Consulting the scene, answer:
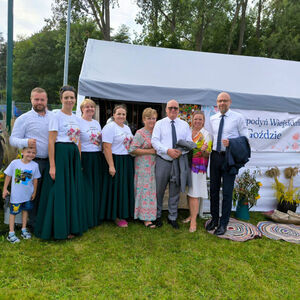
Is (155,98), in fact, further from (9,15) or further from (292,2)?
(292,2)

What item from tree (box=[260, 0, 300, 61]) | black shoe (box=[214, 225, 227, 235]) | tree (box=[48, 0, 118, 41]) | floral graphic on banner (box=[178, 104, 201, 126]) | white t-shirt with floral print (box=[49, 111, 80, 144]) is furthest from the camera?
tree (box=[260, 0, 300, 61])

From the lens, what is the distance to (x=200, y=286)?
2.19 m

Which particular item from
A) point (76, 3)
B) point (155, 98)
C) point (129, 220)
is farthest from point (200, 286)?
point (76, 3)

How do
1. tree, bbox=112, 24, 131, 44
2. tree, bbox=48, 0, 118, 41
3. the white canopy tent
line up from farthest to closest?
tree, bbox=112, 24, 131, 44
tree, bbox=48, 0, 118, 41
the white canopy tent

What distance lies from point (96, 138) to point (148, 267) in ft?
5.01

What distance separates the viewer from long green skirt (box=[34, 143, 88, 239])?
106 inches

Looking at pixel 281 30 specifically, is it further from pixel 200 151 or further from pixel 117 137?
pixel 117 137

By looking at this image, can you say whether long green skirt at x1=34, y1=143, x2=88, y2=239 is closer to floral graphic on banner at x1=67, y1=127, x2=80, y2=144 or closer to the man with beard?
floral graphic on banner at x1=67, y1=127, x2=80, y2=144

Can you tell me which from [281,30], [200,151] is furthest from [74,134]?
[281,30]

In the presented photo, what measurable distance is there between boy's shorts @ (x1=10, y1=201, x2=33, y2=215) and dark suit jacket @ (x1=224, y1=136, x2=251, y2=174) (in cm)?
228

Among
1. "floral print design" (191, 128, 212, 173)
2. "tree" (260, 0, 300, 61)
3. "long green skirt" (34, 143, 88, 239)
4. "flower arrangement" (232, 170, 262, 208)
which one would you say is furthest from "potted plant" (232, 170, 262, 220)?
"tree" (260, 0, 300, 61)

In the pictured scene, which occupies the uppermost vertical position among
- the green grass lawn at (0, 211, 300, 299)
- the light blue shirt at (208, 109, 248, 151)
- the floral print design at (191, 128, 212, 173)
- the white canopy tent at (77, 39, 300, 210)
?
the white canopy tent at (77, 39, 300, 210)

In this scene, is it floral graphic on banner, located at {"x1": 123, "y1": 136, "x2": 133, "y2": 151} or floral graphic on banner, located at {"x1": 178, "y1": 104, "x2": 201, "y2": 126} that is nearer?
floral graphic on banner, located at {"x1": 123, "y1": 136, "x2": 133, "y2": 151}

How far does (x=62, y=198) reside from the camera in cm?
269
